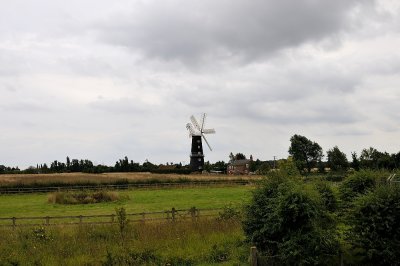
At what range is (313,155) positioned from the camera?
141000mm

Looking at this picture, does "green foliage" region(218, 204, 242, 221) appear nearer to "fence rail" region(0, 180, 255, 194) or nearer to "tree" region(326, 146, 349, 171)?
"fence rail" region(0, 180, 255, 194)

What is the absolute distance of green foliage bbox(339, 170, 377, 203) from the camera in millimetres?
19906

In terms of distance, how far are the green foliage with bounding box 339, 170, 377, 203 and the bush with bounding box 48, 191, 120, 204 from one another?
94.6 ft

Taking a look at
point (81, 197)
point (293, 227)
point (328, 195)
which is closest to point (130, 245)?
point (293, 227)

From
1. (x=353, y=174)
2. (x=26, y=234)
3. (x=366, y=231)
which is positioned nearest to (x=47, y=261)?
(x=26, y=234)

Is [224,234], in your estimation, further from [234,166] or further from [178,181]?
[234,166]

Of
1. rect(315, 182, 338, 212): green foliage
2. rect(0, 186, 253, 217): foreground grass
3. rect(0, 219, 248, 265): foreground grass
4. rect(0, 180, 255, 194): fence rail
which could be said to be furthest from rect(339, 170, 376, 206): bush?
rect(0, 180, 255, 194): fence rail

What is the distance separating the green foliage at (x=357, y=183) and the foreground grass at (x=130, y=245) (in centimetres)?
505

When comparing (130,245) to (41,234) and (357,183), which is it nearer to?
(41,234)

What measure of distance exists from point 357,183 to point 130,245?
10.5m

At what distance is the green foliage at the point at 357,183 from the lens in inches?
784

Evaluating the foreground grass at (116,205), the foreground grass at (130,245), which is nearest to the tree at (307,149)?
the foreground grass at (116,205)

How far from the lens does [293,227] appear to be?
46.3 ft

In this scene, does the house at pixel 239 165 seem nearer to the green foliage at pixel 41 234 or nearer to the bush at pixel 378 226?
the green foliage at pixel 41 234
